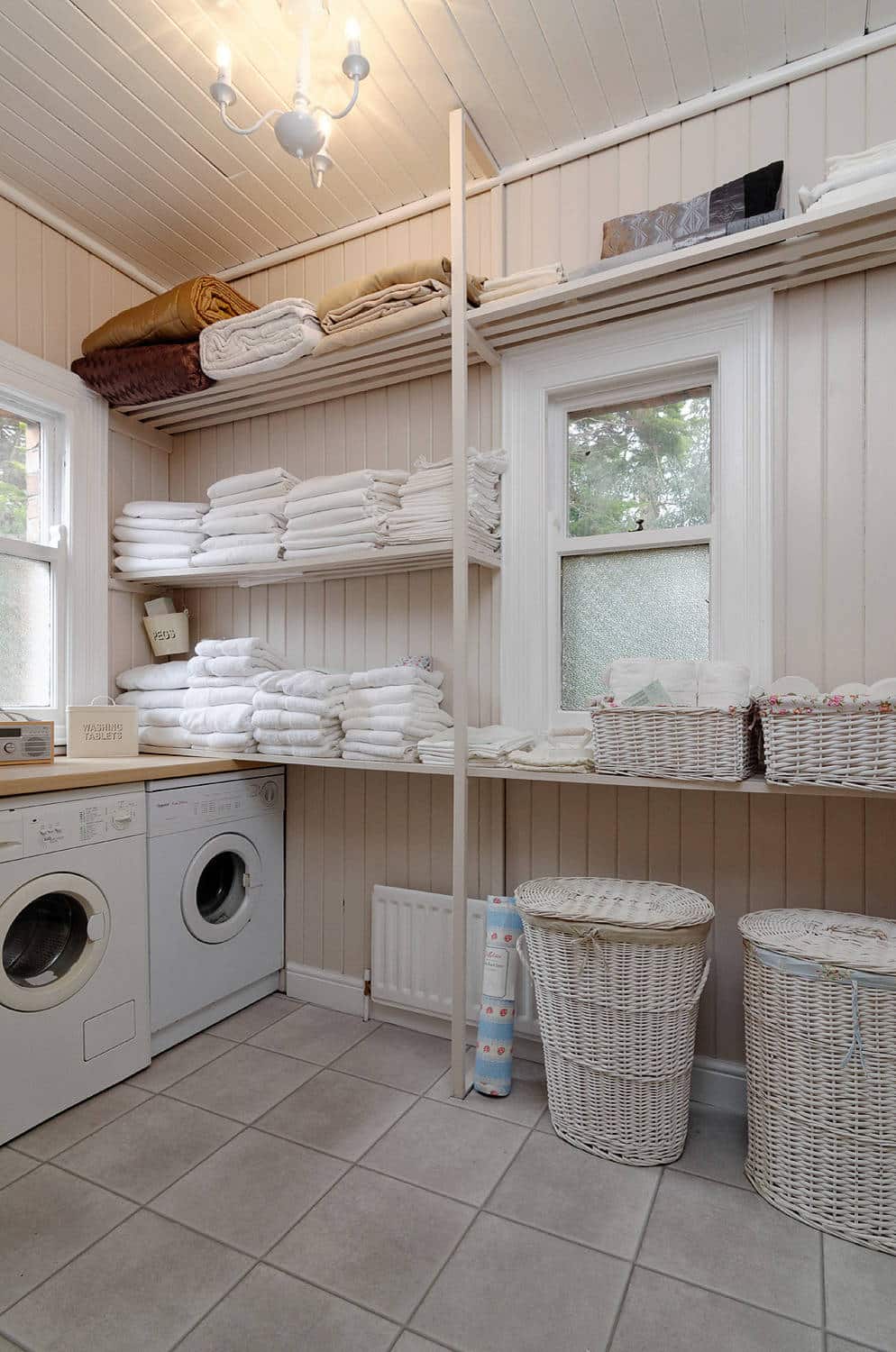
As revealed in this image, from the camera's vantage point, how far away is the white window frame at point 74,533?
2.62 metres

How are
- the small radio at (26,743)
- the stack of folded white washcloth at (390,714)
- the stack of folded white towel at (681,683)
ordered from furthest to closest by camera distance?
the stack of folded white washcloth at (390,714), the small radio at (26,743), the stack of folded white towel at (681,683)

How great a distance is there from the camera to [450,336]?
7.41ft

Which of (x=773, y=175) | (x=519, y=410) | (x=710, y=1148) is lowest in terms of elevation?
(x=710, y=1148)

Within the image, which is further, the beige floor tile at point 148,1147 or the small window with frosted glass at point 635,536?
the small window with frosted glass at point 635,536

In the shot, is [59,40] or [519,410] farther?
[519,410]

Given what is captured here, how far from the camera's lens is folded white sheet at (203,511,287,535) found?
8.36ft

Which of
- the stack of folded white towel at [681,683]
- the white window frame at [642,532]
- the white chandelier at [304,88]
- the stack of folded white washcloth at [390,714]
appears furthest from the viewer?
the stack of folded white washcloth at [390,714]

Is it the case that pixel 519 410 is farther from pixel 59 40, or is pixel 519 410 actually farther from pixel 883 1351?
pixel 883 1351

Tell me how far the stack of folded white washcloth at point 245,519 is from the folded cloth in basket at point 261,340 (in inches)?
13.5

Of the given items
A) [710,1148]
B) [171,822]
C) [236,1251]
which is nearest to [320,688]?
[171,822]

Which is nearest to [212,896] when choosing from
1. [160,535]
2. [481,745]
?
[481,745]

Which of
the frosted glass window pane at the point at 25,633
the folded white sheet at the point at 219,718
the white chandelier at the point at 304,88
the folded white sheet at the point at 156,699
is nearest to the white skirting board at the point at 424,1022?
the folded white sheet at the point at 219,718

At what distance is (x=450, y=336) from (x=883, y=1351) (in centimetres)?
247

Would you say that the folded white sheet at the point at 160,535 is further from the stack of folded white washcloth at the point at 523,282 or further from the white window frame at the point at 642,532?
the stack of folded white washcloth at the point at 523,282
